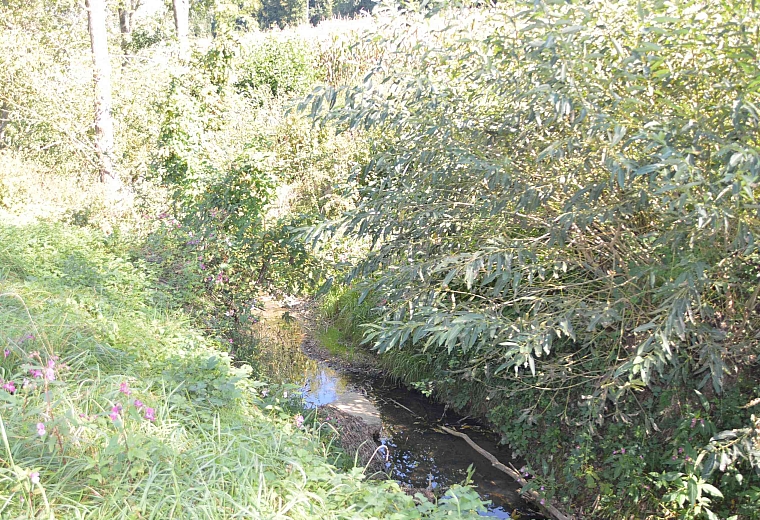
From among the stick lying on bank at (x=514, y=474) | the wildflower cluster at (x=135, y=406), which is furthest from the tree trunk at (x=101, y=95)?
the wildflower cluster at (x=135, y=406)

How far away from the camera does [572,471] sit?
4480mm

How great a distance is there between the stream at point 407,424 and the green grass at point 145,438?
1.50 metres

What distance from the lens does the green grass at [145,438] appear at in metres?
2.37

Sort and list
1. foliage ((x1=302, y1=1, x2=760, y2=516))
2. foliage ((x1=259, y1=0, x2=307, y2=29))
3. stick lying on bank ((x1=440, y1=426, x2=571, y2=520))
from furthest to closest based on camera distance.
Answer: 1. foliage ((x1=259, y1=0, x2=307, y2=29))
2. stick lying on bank ((x1=440, y1=426, x2=571, y2=520))
3. foliage ((x1=302, y1=1, x2=760, y2=516))

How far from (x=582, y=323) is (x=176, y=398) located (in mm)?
2405

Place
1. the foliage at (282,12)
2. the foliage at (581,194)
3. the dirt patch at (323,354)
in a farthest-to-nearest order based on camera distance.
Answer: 1. the foliage at (282,12)
2. the dirt patch at (323,354)
3. the foliage at (581,194)

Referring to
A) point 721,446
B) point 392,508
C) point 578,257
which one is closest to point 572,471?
point 721,446

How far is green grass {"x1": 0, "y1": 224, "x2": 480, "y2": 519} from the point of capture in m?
2.37

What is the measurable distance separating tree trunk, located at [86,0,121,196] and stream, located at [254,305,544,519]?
3.64 meters

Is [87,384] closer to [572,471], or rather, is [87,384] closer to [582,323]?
[582,323]

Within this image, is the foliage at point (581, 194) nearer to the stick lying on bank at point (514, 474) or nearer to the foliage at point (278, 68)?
the stick lying on bank at point (514, 474)

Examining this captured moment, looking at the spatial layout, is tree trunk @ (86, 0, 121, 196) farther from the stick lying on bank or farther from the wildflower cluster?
the wildflower cluster

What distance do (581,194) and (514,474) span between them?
2.76 metres

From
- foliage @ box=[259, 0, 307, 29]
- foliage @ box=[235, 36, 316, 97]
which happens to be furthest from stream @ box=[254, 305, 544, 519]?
foliage @ box=[259, 0, 307, 29]
